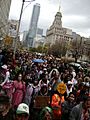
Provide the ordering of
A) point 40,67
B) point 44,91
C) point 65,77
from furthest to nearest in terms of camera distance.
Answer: point 40,67, point 65,77, point 44,91

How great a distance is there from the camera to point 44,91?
39.0 ft

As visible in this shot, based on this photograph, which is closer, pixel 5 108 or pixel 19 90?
pixel 5 108

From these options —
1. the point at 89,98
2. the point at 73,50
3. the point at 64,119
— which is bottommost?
the point at 64,119

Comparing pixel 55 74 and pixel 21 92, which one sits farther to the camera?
pixel 55 74

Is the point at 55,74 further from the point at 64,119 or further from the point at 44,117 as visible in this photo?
the point at 44,117

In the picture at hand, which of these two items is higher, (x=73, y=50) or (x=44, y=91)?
(x=73, y=50)

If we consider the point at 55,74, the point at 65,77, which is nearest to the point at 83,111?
the point at 55,74

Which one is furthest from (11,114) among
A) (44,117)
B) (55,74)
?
(55,74)

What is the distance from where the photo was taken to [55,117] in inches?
382

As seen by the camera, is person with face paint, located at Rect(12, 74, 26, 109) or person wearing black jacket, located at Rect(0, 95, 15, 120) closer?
person wearing black jacket, located at Rect(0, 95, 15, 120)

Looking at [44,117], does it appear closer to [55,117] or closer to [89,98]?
[89,98]

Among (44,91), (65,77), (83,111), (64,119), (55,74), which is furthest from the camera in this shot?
(65,77)

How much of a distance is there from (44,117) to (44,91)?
6533 mm

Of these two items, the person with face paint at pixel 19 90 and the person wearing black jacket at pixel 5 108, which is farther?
the person with face paint at pixel 19 90
